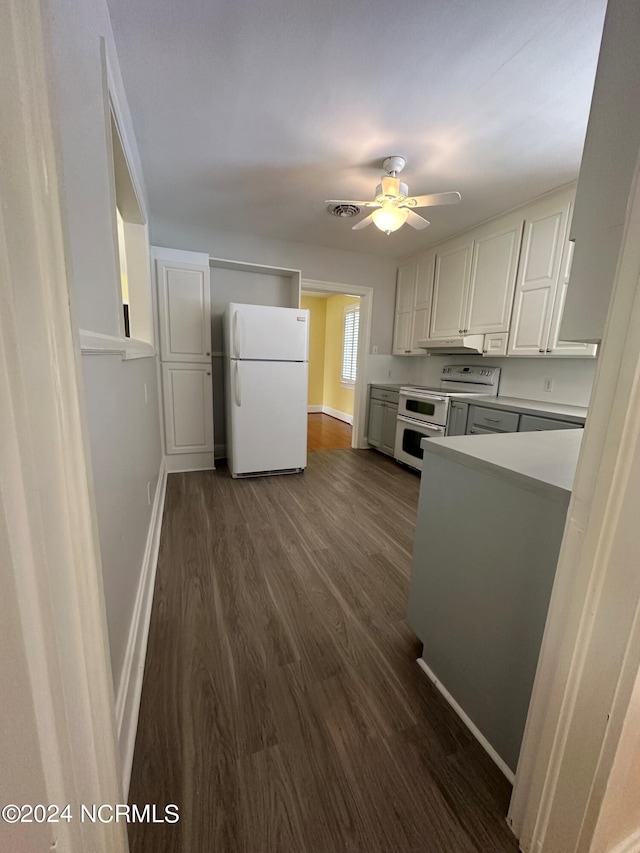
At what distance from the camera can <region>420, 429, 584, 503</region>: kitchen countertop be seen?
33.4 inches

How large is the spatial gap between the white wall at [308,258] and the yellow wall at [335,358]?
68.8 inches

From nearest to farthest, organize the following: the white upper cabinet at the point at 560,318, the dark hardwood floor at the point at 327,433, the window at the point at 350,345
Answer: the white upper cabinet at the point at 560,318 → the dark hardwood floor at the point at 327,433 → the window at the point at 350,345

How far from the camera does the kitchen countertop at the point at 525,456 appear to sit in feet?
2.78

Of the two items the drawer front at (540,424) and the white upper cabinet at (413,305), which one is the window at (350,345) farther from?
the drawer front at (540,424)

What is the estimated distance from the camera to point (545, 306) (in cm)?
268

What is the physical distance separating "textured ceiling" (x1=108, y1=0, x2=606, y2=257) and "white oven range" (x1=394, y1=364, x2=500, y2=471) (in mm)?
1549

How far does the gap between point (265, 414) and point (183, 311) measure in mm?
1192

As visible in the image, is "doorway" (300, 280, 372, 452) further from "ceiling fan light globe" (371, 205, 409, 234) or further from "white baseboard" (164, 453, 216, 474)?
"ceiling fan light globe" (371, 205, 409, 234)

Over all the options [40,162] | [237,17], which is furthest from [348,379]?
[40,162]

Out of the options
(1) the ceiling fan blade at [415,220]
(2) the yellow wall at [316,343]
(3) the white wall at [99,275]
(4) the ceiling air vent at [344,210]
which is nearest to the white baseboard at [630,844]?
(3) the white wall at [99,275]

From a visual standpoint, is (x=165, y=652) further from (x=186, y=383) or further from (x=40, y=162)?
(x=186, y=383)

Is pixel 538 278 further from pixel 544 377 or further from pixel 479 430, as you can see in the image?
pixel 479 430

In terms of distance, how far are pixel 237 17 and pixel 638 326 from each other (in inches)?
73.0

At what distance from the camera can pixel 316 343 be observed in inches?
267
